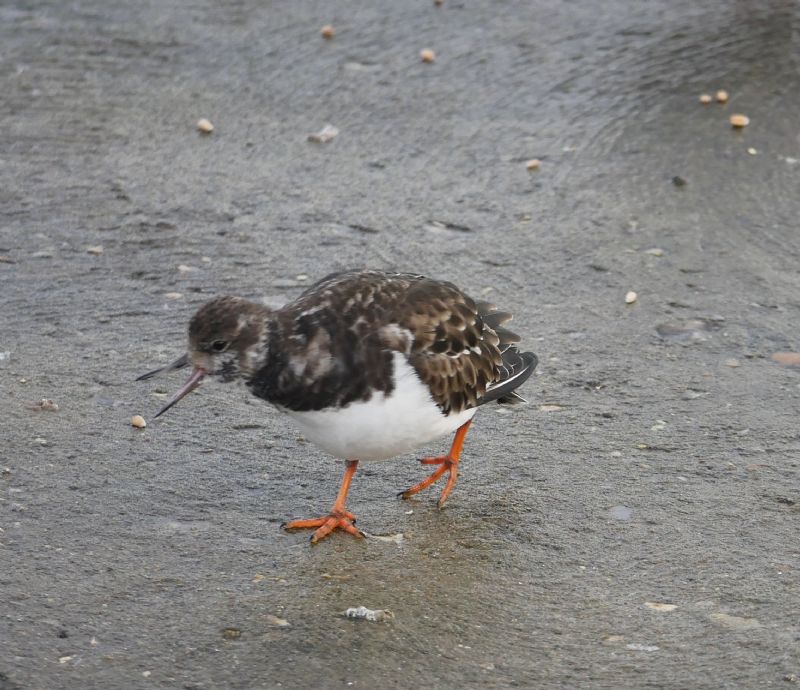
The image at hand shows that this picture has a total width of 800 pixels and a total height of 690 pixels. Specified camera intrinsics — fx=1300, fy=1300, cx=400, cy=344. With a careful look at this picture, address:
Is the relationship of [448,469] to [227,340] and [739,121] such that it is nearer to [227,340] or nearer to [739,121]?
[227,340]

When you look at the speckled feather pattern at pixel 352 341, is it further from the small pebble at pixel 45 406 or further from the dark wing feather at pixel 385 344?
the small pebble at pixel 45 406

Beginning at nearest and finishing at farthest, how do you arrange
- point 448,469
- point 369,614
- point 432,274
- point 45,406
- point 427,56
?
point 369,614
point 448,469
point 45,406
point 432,274
point 427,56

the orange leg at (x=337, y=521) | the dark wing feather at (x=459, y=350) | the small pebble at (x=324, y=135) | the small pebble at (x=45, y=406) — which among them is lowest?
the small pebble at (x=45, y=406)

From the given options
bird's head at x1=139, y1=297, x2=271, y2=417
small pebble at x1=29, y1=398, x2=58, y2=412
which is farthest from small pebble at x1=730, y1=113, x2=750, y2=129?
small pebble at x1=29, y1=398, x2=58, y2=412

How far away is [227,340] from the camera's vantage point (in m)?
4.01

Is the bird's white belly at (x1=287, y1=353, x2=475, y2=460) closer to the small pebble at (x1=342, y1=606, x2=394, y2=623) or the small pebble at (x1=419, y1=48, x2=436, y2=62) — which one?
the small pebble at (x1=342, y1=606, x2=394, y2=623)

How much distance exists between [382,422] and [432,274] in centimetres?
193

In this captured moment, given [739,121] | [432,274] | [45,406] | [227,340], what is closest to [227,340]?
[227,340]

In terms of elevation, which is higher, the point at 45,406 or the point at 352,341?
the point at 352,341

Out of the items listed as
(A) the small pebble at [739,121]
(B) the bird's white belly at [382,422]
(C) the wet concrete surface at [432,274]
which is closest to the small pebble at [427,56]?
(C) the wet concrete surface at [432,274]

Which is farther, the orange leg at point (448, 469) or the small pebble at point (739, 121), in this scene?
the small pebble at point (739, 121)

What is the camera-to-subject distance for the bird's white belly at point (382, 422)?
402 centimetres

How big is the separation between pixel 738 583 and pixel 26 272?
3399mm

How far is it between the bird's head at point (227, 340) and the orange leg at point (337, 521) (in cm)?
52
